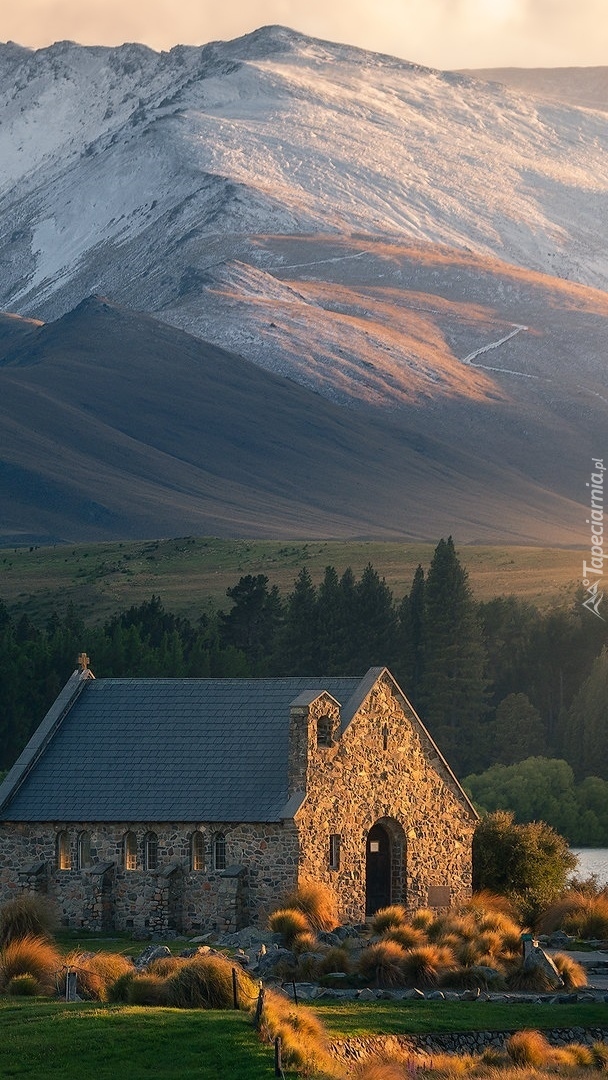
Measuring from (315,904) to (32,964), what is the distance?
12.8 metres

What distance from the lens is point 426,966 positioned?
141 ft

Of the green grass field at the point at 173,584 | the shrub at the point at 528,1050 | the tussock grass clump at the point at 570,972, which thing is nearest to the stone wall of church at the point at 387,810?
the tussock grass clump at the point at 570,972

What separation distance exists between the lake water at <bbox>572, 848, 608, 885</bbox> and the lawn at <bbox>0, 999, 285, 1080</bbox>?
4237 centimetres

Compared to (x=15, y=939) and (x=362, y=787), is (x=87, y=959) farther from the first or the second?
(x=362, y=787)

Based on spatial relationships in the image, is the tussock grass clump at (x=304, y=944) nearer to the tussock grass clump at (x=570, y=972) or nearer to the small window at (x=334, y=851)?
the tussock grass clump at (x=570, y=972)

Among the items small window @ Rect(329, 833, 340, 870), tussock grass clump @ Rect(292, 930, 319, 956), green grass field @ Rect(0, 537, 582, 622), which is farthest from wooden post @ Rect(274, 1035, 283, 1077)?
green grass field @ Rect(0, 537, 582, 622)

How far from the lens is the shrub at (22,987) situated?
37594 millimetres

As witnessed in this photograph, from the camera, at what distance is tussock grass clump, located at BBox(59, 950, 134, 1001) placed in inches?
1474

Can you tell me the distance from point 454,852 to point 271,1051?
2537cm

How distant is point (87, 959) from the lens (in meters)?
39.8

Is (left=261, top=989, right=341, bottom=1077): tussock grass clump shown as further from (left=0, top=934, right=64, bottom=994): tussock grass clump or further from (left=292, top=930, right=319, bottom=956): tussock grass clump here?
(left=292, top=930, right=319, bottom=956): tussock grass clump

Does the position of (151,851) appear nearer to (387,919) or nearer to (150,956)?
(387,919)

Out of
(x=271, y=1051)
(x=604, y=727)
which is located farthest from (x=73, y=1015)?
(x=604, y=727)

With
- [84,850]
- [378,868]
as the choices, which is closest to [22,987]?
[84,850]
